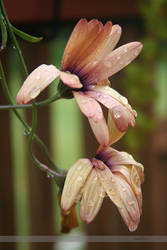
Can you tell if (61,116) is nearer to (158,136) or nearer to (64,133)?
(64,133)

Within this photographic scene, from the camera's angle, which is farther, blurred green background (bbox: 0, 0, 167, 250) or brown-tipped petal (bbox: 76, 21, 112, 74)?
blurred green background (bbox: 0, 0, 167, 250)

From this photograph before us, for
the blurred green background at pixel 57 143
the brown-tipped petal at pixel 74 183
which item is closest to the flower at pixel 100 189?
the brown-tipped petal at pixel 74 183

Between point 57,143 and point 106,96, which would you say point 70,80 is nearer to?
point 106,96

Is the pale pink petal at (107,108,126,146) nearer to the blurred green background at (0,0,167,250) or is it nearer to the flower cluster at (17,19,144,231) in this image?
the flower cluster at (17,19,144,231)

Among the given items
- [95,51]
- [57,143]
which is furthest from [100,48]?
[57,143]

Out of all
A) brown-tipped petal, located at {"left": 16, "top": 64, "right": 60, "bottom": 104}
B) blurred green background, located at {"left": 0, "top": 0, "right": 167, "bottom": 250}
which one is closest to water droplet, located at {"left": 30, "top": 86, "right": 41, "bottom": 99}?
brown-tipped petal, located at {"left": 16, "top": 64, "right": 60, "bottom": 104}

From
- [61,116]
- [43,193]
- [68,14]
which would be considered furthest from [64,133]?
[68,14]

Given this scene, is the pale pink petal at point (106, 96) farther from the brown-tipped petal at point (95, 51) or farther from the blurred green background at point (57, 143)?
the blurred green background at point (57, 143)
